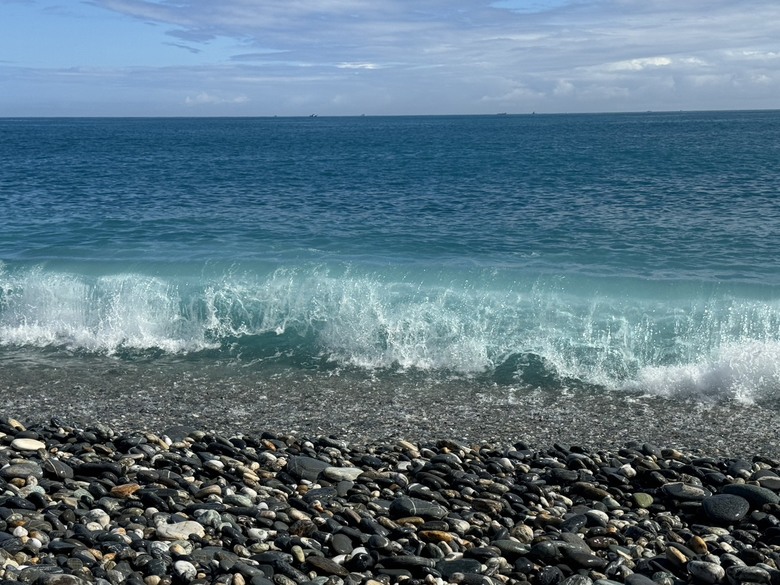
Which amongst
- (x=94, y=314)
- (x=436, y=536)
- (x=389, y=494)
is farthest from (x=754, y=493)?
(x=94, y=314)

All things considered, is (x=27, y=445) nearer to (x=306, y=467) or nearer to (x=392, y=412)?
(x=306, y=467)

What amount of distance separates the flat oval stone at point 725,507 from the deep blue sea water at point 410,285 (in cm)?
447

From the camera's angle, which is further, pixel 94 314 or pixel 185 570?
pixel 94 314

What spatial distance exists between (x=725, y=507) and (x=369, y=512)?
3074 mm

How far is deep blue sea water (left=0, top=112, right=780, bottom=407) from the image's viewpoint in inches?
517

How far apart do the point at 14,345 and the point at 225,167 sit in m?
32.7

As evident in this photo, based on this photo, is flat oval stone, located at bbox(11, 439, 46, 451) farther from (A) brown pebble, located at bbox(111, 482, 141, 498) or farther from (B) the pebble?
(A) brown pebble, located at bbox(111, 482, 141, 498)

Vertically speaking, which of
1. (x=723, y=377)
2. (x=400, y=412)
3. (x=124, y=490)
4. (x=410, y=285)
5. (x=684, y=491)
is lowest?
(x=400, y=412)

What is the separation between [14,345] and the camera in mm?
14625

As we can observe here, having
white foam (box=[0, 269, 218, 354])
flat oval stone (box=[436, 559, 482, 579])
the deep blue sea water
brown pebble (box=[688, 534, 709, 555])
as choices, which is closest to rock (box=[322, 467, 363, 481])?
flat oval stone (box=[436, 559, 482, 579])

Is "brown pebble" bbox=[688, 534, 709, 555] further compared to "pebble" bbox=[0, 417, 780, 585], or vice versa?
"brown pebble" bbox=[688, 534, 709, 555]

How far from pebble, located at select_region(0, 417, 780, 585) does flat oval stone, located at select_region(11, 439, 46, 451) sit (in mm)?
22

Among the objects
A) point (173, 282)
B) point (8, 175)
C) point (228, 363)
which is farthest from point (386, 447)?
point (8, 175)

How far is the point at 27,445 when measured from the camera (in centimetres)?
880
